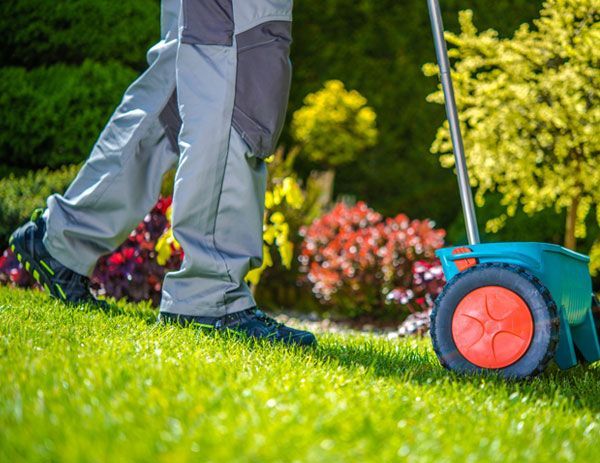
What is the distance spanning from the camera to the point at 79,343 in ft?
6.44

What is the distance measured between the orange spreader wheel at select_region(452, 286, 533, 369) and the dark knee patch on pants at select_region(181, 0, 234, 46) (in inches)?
40.3

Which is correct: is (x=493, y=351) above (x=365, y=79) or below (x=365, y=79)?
below

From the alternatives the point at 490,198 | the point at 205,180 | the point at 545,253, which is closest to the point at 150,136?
the point at 205,180

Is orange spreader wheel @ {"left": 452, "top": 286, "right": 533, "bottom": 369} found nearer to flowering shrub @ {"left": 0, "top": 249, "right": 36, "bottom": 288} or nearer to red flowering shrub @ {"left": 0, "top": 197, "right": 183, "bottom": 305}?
red flowering shrub @ {"left": 0, "top": 197, "right": 183, "bottom": 305}

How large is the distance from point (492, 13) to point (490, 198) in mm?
1836

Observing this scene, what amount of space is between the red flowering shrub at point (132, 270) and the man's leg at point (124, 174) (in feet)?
4.31

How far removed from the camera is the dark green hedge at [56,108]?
5.35m

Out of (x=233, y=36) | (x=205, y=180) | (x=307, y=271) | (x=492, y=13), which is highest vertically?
(x=492, y=13)

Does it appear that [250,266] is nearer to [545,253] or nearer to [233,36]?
[233,36]

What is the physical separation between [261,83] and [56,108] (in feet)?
10.8

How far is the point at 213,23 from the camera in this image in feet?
7.93

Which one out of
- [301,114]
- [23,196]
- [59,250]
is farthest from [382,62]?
[59,250]

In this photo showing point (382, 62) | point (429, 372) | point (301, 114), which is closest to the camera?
point (429, 372)

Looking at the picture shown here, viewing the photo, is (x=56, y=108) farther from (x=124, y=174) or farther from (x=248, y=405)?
(x=248, y=405)
